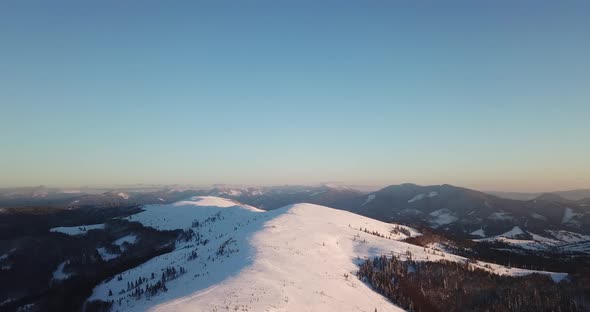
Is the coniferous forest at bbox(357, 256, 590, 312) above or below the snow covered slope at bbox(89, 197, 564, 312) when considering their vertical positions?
below

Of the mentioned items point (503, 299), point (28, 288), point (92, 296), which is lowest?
point (28, 288)

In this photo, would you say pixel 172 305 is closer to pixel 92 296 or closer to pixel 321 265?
pixel 321 265

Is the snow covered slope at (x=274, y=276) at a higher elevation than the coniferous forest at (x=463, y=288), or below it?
higher

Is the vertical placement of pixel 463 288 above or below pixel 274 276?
below

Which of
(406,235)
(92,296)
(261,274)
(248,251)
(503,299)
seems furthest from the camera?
(406,235)

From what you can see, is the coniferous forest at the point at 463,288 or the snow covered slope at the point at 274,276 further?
the coniferous forest at the point at 463,288

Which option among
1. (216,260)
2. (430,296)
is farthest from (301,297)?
(216,260)

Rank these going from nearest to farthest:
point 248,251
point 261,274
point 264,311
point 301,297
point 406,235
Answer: point 264,311
point 301,297
point 261,274
point 248,251
point 406,235

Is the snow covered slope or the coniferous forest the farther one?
the coniferous forest

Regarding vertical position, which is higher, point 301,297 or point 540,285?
point 301,297

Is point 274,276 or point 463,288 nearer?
point 274,276

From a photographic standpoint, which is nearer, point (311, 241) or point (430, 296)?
point (430, 296)
